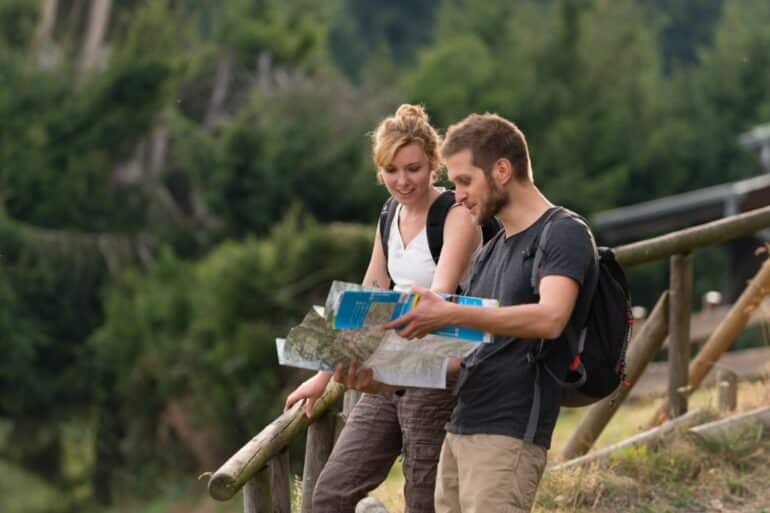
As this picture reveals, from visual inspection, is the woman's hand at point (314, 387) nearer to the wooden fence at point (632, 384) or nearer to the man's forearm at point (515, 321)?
the wooden fence at point (632, 384)

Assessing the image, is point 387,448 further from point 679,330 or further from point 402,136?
point 679,330

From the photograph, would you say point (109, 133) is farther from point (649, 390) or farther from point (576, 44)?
point (649, 390)

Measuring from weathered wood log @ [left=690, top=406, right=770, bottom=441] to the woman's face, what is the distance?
2.23 meters

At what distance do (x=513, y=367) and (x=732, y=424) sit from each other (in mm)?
2518

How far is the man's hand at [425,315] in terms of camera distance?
343 centimetres

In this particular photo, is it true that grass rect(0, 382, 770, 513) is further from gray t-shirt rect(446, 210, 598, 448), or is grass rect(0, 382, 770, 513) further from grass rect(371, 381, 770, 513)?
gray t-shirt rect(446, 210, 598, 448)

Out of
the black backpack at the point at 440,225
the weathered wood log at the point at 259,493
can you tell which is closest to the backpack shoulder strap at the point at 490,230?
the black backpack at the point at 440,225

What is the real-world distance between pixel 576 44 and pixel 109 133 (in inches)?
495

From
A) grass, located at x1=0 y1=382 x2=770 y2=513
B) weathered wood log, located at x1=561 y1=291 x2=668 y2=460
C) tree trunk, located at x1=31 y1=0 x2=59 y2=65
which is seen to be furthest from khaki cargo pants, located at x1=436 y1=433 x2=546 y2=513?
tree trunk, located at x1=31 y1=0 x2=59 y2=65

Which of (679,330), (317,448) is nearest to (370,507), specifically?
(317,448)

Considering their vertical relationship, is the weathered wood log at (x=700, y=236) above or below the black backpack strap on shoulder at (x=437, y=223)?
below

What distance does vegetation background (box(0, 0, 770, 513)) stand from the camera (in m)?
19.5

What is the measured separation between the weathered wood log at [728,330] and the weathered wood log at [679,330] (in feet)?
0.21

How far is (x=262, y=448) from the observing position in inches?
181
